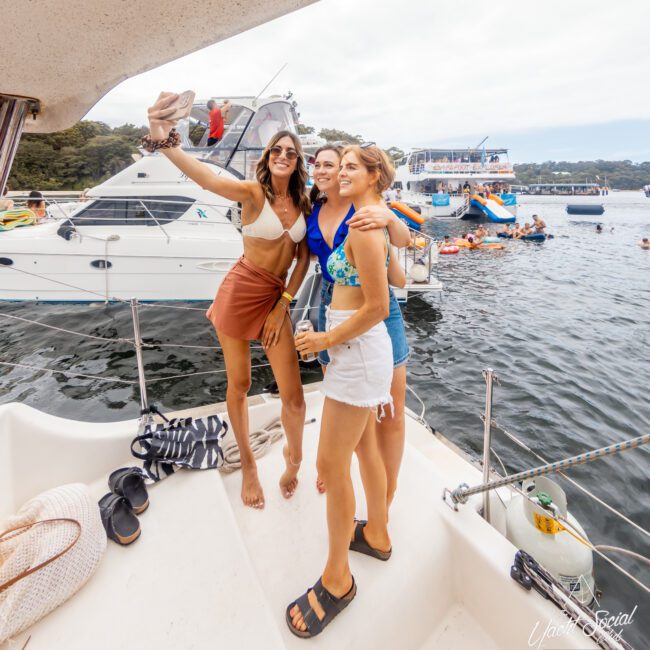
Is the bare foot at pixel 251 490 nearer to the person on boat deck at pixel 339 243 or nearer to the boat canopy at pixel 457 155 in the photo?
the person on boat deck at pixel 339 243

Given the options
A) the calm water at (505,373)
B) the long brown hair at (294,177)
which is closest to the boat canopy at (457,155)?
the calm water at (505,373)

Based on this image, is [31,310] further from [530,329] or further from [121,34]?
[530,329]

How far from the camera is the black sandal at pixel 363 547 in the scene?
6.07ft

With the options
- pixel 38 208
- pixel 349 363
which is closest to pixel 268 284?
pixel 349 363

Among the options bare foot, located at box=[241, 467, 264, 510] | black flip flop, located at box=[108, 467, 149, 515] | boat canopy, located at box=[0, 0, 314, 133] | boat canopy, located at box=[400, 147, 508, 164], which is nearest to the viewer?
boat canopy, located at box=[0, 0, 314, 133]

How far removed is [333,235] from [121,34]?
99 centimetres

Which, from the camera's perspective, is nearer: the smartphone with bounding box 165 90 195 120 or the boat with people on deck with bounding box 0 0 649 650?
the boat with people on deck with bounding box 0 0 649 650

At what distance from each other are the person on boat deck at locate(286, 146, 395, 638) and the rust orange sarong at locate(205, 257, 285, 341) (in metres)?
0.56

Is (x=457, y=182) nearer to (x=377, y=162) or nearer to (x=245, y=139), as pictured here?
(x=245, y=139)

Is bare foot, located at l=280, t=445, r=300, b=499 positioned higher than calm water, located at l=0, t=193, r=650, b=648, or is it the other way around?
bare foot, located at l=280, t=445, r=300, b=499

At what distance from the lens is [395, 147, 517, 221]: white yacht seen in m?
31.8

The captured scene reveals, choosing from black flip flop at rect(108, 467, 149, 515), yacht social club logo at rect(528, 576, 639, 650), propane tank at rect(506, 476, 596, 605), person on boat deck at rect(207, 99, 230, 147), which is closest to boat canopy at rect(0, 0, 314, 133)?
black flip flop at rect(108, 467, 149, 515)

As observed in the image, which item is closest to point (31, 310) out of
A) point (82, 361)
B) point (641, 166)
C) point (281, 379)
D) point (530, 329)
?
point (82, 361)

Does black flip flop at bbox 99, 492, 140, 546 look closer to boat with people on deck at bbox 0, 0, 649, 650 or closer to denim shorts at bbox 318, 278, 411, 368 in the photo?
boat with people on deck at bbox 0, 0, 649, 650
